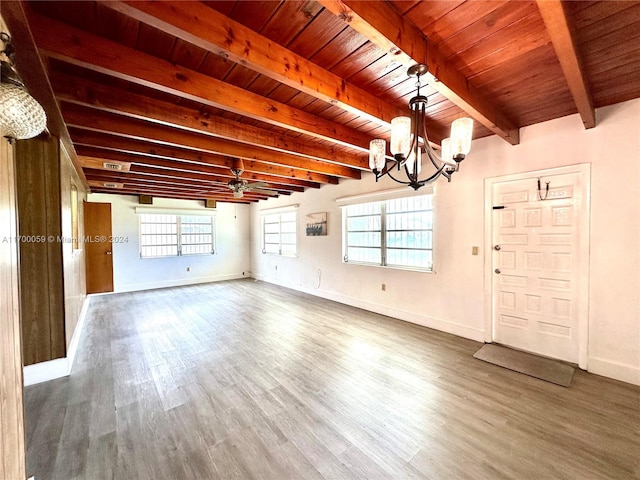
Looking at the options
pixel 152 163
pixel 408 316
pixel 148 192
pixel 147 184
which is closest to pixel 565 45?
pixel 408 316

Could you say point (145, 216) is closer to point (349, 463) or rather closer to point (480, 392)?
point (349, 463)

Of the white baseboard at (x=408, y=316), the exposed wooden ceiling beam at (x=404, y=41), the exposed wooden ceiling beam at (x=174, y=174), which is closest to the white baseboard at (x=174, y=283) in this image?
the white baseboard at (x=408, y=316)

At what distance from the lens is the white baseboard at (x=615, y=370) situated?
2.34 m

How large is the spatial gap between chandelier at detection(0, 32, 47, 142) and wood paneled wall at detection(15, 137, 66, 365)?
2.09 meters

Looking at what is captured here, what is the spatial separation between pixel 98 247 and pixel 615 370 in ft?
27.2

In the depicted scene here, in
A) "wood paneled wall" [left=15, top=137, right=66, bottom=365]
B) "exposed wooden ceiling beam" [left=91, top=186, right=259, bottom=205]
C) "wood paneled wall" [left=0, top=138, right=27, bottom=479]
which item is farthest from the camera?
"exposed wooden ceiling beam" [left=91, top=186, right=259, bottom=205]

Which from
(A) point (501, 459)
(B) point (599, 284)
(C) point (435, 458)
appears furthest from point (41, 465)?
(B) point (599, 284)

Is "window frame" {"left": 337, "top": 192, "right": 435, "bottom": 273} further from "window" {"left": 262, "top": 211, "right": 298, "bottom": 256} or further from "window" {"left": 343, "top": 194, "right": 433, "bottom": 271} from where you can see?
"window" {"left": 262, "top": 211, "right": 298, "bottom": 256}

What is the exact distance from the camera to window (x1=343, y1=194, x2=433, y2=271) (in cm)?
389

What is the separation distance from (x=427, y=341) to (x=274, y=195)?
5.10m

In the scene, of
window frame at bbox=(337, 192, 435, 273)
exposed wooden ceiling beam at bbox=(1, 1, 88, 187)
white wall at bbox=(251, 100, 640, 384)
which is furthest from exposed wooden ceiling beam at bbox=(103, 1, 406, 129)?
window frame at bbox=(337, 192, 435, 273)

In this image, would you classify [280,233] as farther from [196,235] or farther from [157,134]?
[157,134]

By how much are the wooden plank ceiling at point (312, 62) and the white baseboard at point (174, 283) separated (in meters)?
4.50

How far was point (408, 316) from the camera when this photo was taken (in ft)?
13.2
